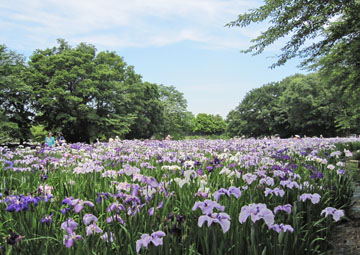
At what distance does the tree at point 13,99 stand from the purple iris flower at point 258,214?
25.3m

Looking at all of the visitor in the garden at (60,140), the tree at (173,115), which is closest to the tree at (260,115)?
the tree at (173,115)

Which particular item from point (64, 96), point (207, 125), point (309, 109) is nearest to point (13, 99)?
point (64, 96)

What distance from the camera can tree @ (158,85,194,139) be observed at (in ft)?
165

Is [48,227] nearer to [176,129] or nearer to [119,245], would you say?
[119,245]

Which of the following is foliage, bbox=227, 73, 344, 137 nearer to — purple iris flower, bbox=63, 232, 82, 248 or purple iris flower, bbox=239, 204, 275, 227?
purple iris flower, bbox=239, 204, 275, 227

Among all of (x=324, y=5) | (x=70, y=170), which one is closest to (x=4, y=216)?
(x=70, y=170)

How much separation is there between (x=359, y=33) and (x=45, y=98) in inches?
1064

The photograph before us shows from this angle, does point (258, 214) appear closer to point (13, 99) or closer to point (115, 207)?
point (115, 207)

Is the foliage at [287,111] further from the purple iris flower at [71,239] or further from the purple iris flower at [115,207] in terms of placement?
the purple iris flower at [71,239]

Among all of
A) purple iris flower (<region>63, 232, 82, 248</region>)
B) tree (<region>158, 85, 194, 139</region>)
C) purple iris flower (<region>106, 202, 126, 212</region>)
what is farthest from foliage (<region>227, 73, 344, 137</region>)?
purple iris flower (<region>63, 232, 82, 248</region>)

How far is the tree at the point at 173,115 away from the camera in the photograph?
50153 mm

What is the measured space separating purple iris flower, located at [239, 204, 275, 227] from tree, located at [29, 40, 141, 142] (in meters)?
28.1

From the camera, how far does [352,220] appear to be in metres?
4.05

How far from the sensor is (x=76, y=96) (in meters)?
29.9
